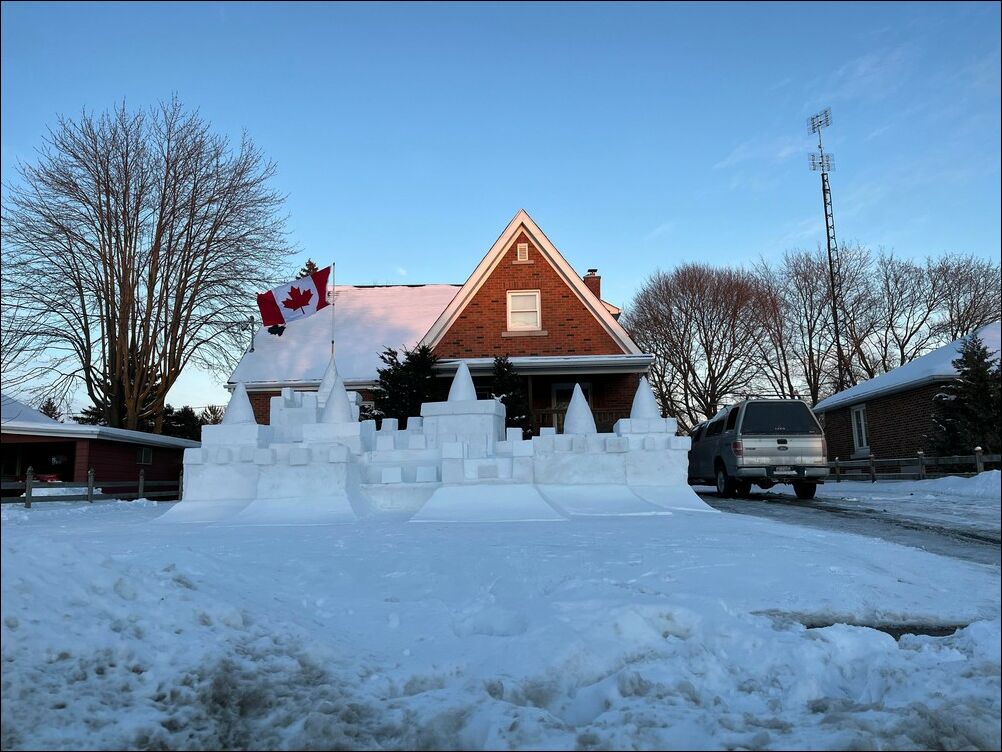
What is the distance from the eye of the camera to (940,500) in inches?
484

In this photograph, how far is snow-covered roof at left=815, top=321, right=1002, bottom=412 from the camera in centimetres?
1994

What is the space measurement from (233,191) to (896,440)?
24.9m

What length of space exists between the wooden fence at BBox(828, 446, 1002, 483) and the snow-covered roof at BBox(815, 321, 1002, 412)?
8.19 ft

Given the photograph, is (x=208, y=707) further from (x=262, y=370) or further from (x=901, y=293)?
(x=901, y=293)

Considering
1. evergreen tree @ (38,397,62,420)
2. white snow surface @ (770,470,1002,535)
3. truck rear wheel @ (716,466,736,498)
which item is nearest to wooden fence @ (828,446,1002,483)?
white snow surface @ (770,470,1002,535)

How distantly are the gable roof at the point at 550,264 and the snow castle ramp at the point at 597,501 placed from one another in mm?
9711

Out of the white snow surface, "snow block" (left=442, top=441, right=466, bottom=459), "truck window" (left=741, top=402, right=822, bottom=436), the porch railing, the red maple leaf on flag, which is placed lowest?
the white snow surface

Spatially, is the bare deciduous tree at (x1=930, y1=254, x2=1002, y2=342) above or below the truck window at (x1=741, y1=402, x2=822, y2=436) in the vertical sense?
above

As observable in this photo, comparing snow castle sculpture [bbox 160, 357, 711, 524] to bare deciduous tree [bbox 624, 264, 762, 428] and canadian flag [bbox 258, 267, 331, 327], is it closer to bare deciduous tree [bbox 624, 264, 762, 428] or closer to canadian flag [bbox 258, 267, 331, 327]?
canadian flag [bbox 258, 267, 331, 327]

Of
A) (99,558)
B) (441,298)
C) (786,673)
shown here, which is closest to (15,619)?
(99,558)

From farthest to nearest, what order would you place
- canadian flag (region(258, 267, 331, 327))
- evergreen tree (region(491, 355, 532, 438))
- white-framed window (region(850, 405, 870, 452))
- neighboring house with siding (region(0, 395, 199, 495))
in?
white-framed window (region(850, 405, 870, 452))
neighboring house with siding (region(0, 395, 199, 495))
evergreen tree (region(491, 355, 532, 438))
canadian flag (region(258, 267, 331, 327))

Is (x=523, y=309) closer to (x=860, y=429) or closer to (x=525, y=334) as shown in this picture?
(x=525, y=334)

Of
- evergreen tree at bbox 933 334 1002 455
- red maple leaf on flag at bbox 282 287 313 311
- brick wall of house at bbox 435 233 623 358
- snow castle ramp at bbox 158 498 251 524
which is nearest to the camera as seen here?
snow castle ramp at bbox 158 498 251 524

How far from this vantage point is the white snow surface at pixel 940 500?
9.43m
